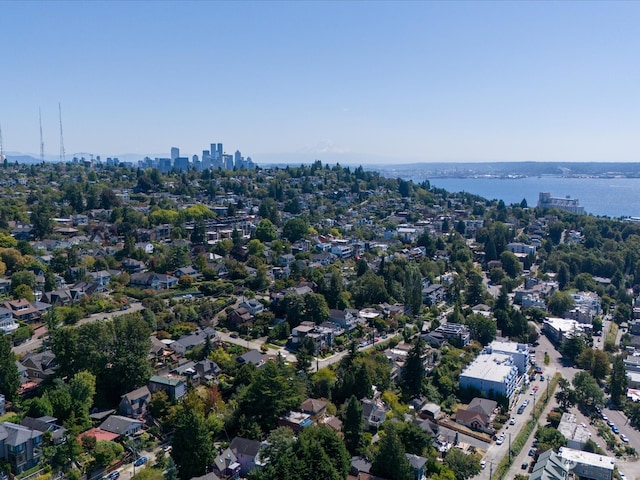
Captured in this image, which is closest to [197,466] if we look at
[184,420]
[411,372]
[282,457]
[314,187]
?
[184,420]

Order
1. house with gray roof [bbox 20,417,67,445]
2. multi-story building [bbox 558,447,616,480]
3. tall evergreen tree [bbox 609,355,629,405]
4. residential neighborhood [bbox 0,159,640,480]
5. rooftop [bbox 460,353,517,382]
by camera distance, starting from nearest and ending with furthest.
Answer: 1. house with gray roof [bbox 20,417,67,445]
2. residential neighborhood [bbox 0,159,640,480]
3. multi-story building [bbox 558,447,616,480]
4. rooftop [bbox 460,353,517,382]
5. tall evergreen tree [bbox 609,355,629,405]

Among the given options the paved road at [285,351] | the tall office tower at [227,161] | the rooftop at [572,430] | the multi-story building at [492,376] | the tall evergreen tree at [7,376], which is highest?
the tall office tower at [227,161]

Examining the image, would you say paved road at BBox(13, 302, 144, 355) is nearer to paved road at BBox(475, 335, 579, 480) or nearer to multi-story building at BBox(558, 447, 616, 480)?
paved road at BBox(475, 335, 579, 480)

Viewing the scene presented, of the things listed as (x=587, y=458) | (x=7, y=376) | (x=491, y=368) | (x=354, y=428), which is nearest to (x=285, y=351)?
(x=354, y=428)

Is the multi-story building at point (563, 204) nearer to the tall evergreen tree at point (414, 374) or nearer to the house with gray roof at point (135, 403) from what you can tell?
the tall evergreen tree at point (414, 374)

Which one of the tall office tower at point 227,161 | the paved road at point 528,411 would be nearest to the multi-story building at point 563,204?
the paved road at point 528,411

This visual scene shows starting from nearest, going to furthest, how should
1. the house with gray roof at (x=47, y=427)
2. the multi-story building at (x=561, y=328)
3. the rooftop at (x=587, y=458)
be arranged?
the house with gray roof at (x=47, y=427) < the rooftop at (x=587, y=458) < the multi-story building at (x=561, y=328)

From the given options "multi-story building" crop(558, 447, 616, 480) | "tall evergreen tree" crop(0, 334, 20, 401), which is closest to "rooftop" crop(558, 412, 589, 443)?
"multi-story building" crop(558, 447, 616, 480)

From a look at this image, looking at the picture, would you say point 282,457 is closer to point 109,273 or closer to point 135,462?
point 135,462
